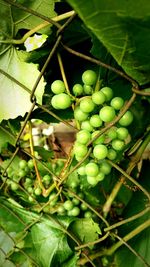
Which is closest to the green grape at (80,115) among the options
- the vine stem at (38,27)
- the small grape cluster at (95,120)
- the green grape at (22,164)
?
the small grape cluster at (95,120)

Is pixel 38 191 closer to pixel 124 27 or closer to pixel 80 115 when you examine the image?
pixel 80 115

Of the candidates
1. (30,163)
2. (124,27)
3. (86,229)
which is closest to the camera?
(124,27)

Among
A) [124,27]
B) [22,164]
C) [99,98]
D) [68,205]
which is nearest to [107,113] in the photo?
[99,98]

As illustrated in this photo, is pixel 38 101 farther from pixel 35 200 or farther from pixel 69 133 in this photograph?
pixel 69 133

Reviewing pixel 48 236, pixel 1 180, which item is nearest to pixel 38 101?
pixel 48 236

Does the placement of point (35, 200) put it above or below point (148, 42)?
below

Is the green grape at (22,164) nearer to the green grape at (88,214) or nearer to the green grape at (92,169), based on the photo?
the green grape at (88,214)

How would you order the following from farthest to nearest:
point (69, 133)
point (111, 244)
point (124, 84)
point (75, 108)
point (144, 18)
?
point (69, 133), point (111, 244), point (124, 84), point (75, 108), point (144, 18)
